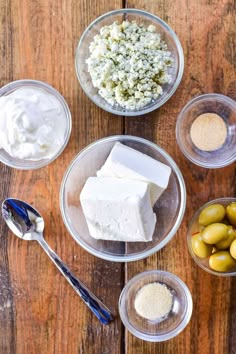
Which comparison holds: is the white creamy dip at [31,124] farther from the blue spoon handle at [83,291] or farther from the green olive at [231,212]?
the green olive at [231,212]

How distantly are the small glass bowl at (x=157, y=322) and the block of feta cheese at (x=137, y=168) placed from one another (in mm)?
205

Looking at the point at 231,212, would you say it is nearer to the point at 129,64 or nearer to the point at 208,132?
the point at 208,132

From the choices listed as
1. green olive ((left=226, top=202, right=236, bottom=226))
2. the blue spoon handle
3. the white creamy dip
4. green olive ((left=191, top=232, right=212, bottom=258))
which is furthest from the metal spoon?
green olive ((left=226, top=202, right=236, bottom=226))

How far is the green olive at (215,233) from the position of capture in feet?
4.03

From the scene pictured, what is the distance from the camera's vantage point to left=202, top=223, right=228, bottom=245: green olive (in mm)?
1229

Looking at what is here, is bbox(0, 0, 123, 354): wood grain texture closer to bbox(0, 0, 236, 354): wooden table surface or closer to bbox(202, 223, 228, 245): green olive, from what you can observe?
bbox(0, 0, 236, 354): wooden table surface

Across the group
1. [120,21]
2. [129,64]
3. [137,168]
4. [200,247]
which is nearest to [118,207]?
[137,168]

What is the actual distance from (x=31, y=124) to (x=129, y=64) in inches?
10.1

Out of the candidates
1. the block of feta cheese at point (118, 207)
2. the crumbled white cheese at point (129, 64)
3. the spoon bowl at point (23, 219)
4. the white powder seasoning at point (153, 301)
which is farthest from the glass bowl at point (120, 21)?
the white powder seasoning at point (153, 301)

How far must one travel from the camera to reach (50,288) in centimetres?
135

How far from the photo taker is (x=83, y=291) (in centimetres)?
133

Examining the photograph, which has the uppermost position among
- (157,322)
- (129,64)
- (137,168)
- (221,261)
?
(129,64)

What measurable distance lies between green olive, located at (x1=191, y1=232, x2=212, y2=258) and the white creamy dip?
0.38 metres

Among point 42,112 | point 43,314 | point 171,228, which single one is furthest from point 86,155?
point 43,314
